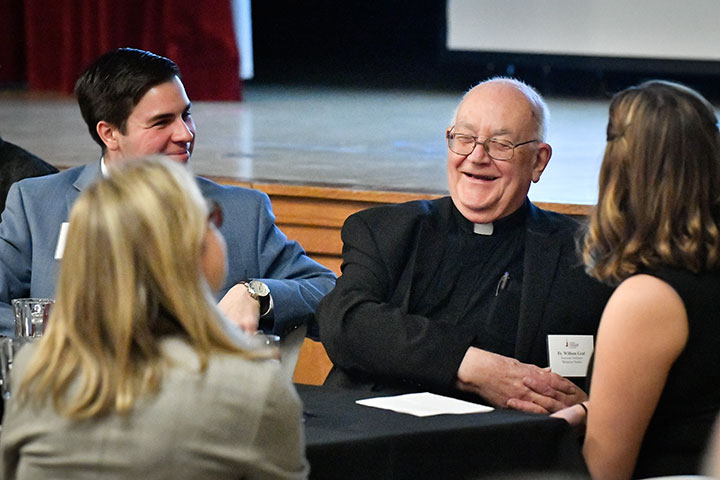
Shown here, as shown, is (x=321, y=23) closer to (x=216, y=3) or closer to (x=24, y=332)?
(x=216, y=3)

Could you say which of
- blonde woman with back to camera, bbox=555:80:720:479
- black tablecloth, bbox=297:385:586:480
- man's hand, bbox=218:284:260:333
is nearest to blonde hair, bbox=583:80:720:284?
blonde woman with back to camera, bbox=555:80:720:479

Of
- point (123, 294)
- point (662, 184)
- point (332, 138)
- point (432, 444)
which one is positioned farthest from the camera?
point (332, 138)

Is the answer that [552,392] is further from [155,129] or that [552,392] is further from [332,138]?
[332,138]

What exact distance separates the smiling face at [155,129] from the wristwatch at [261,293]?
44 centimetres

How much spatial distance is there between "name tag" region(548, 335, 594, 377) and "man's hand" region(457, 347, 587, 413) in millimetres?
52

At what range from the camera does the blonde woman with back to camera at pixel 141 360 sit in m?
1.47

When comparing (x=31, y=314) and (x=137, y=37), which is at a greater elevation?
(x=137, y=37)

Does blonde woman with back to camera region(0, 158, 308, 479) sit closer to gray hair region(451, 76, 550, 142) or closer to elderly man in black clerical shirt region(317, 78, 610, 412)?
elderly man in black clerical shirt region(317, 78, 610, 412)

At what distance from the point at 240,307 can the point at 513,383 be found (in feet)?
2.39

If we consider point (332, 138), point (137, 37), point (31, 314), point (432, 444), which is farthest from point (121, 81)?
point (137, 37)

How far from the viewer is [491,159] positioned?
2.87 metres

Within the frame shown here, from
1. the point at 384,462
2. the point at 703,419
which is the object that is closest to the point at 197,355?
the point at 384,462

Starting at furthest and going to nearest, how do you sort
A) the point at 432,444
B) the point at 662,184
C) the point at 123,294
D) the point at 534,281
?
the point at 534,281
the point at 662,184
the point at 432,444
the point at 123,294

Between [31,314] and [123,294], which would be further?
[31,314]
